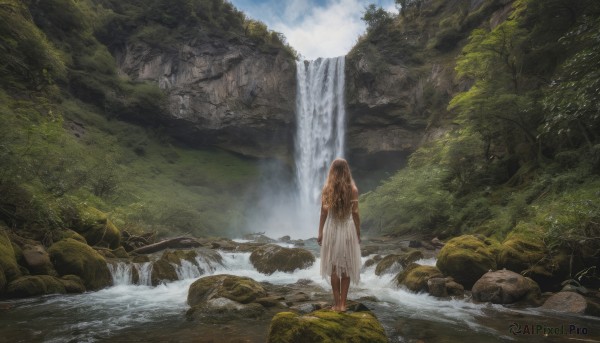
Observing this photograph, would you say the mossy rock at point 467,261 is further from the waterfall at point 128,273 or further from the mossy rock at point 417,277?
the waterfall at point 128,273

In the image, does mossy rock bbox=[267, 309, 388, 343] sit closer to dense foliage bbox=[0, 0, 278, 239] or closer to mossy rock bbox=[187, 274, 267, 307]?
mossy rock bbox=[187, 274, 267, 307]

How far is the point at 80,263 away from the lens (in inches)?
386

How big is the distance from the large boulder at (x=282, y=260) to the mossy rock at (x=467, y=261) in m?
5.40

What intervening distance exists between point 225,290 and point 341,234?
4023mm

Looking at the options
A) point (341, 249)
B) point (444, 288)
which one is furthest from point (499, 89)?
point (341, 249)

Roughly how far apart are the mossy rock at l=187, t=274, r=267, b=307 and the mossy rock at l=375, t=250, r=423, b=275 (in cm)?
516

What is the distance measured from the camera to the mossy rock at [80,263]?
375 inches

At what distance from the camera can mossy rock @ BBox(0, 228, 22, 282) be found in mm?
8024

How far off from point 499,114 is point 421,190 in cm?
558

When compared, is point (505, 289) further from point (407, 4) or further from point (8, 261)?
point (407, 4)

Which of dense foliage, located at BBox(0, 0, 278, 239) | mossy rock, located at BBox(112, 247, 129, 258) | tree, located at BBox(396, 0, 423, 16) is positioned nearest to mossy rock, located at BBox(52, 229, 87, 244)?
dense foliage, located at BBox(0, 0, 278, 239)

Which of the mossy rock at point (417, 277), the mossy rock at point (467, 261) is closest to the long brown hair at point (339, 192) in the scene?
the mossy rock at point (417, 277)

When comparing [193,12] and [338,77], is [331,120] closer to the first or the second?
[338,77]

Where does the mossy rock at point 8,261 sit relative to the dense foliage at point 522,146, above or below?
below
